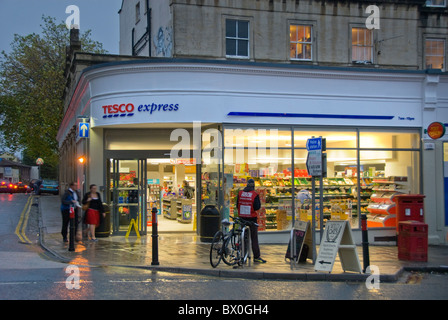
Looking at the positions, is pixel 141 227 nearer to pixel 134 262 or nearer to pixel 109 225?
pixel 109 225

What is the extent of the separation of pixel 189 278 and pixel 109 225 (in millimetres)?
6971

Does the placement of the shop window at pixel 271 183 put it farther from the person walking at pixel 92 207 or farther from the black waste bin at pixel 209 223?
the person walking at pixel 92 207

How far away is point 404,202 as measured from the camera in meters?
15.1

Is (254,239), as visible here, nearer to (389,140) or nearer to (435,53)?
(389,140)

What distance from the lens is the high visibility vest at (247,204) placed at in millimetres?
12102

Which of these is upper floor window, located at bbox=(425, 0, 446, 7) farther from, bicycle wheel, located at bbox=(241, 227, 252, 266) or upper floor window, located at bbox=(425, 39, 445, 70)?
bicycle wheel, located at bbox=(241, 227, 252, 266)

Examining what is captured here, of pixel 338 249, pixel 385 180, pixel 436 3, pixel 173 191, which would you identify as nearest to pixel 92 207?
pixel 173 191

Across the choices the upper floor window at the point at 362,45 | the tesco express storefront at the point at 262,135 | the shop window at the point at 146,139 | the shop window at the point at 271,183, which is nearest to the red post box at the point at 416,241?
the tesco express storefront at the point at 262,135

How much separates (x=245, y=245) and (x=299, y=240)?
133 cm

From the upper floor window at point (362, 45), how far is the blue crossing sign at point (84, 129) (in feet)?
35.9

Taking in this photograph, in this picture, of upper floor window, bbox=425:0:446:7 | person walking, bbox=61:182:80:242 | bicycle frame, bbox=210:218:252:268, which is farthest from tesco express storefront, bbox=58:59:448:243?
upper floor window, bbox=425:0:446:7

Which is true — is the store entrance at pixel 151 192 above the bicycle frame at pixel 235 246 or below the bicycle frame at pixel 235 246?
above

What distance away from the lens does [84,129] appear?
54.7 feet
